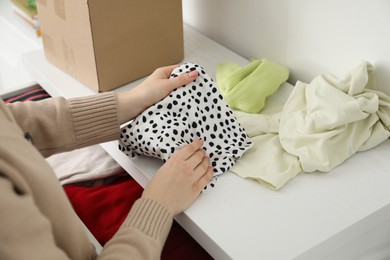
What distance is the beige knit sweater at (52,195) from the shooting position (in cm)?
54

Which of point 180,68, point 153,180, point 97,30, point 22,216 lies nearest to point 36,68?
point 97,30

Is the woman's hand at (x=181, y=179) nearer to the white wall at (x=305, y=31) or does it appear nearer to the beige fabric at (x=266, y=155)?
the beige fabric at (x=266, y=155)

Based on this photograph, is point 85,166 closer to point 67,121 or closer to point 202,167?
point 67,121

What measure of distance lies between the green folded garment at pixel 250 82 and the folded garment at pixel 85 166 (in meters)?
0.26

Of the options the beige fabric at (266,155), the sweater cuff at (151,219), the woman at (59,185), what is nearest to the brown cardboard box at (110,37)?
the woman at (59,185)

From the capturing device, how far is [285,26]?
108 centimetres

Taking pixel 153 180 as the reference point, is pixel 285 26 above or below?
above

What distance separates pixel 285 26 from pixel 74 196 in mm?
527

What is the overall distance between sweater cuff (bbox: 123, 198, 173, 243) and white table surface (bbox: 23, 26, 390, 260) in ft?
0.15

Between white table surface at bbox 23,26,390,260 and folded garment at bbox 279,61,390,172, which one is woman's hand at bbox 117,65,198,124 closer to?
white table surface at bbox 23,26,390,260

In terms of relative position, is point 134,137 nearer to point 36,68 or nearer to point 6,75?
point 36,68

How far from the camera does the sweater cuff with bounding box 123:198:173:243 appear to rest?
2.41 feet

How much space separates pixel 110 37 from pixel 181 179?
1.13 feet

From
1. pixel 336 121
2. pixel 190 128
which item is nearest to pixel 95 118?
pixel 190 128
